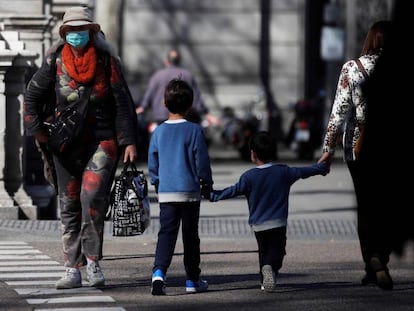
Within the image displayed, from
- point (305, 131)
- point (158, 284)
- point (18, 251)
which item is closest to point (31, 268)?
point (18, 251)

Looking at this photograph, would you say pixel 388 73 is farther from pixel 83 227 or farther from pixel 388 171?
pixel 83 227

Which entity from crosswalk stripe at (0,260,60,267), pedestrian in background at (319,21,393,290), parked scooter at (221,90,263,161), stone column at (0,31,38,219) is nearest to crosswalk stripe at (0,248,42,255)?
crosswalk stripe at (0,260,60,267)

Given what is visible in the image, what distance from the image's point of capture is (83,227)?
26.9ft

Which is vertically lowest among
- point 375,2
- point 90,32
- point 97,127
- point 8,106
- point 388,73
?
point 375,2

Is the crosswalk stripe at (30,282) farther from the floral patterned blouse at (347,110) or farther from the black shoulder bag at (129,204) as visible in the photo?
the floral patterned blouse at (347,110)

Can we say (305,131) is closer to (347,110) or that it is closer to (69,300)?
(347,110)

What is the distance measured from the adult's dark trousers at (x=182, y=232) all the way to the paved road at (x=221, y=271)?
177 millimetres

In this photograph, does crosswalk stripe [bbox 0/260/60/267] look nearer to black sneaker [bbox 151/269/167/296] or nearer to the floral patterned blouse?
black sneaker [bbox 151/269/167/296]

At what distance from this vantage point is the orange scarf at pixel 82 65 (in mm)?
8117

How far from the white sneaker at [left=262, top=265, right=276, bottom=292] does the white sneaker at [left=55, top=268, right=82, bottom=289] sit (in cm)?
106

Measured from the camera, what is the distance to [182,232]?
26.2 feet

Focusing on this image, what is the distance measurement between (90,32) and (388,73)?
191 inches

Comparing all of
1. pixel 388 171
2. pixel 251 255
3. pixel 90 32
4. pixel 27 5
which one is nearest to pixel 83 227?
pixel 90 32

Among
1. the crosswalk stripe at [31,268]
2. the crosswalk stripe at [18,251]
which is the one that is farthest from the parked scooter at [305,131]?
the crosswalk stripe at [31,268]
